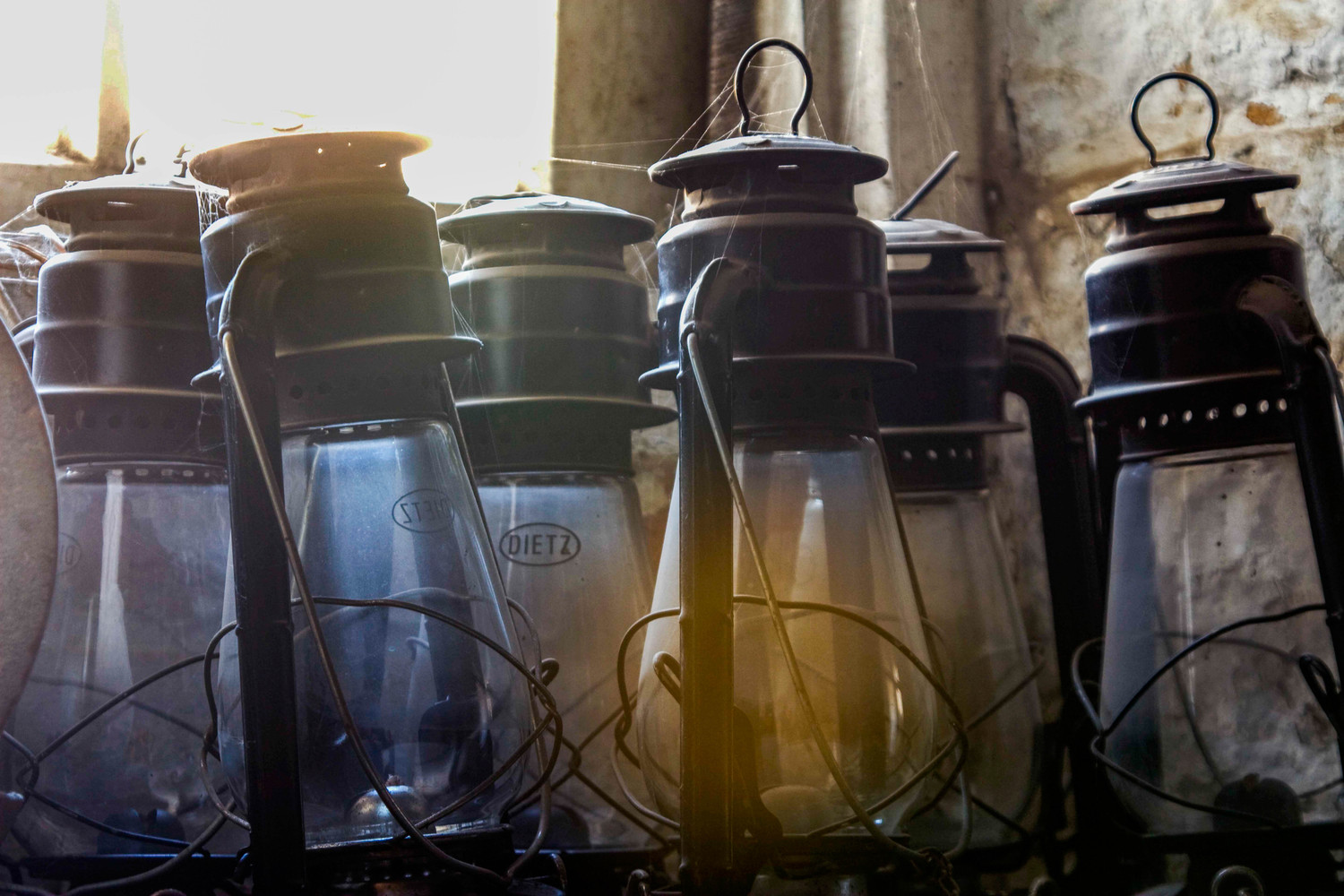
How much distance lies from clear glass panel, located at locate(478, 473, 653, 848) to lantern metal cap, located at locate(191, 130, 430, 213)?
0.24 m

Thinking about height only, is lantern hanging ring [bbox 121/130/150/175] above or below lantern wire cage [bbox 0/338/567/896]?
above

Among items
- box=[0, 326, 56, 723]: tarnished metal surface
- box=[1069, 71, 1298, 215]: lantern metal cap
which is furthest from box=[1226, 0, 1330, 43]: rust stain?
box=[0, 326, 56, 723]: tarnished metal surface

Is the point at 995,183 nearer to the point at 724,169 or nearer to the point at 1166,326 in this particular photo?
the point at 1166,326

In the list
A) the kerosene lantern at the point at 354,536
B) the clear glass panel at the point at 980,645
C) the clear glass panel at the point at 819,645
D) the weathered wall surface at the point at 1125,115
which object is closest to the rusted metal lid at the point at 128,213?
the kerosene lantern at the point at 354,536

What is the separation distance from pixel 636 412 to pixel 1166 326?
335 mm

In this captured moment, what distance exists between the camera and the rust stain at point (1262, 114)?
3.42ft

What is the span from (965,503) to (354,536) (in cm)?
43

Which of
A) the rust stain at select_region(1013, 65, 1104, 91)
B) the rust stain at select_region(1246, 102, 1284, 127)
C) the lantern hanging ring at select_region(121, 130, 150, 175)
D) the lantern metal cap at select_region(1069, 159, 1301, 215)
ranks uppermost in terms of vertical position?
the rust stain at select_region(1013, 65, 1104, 91)

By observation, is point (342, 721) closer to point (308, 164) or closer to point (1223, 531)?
point (308, 164)

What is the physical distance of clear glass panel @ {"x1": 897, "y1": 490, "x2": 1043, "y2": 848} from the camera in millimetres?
871

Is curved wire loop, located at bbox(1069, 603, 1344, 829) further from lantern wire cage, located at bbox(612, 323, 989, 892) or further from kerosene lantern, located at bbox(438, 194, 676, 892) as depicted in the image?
kerosene lantern, located at bbox(438, 194, 676, 892)

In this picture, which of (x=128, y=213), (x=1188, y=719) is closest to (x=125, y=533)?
(x=128, y=213)

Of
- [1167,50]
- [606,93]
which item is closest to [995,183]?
[1167,50]

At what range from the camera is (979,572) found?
2.97 ft
